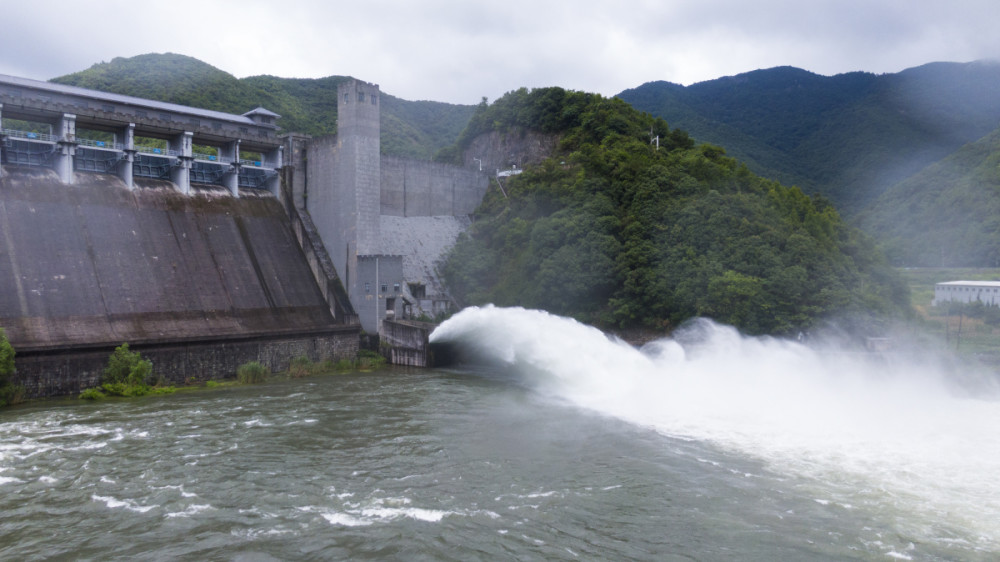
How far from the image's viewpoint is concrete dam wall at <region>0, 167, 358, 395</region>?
83.8ft

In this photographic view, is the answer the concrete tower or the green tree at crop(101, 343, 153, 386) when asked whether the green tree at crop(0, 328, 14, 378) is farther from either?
the concrete tower

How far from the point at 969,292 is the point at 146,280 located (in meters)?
47.9

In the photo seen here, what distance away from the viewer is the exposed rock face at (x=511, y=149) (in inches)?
2080

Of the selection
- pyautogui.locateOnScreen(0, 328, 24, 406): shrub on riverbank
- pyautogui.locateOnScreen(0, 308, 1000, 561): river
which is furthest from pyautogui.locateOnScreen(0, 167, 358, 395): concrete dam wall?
pyautogui.locateOnScreen(0, 308, 1000, 561): river

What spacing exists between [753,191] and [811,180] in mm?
53331

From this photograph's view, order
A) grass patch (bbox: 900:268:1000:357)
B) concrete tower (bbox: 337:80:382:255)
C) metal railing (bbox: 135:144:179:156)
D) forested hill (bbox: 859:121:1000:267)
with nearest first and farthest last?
grass patch (bbox: 900:268:1000:357) → metal railing (bbox: 135:144:179:156) → concrete tower (bbox: 337:80:382:255) → forested hill (bbox: 859:121:1000:267)

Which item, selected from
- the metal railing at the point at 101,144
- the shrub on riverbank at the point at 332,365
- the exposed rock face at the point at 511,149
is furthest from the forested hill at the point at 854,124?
the metal railing at the point at 101,144

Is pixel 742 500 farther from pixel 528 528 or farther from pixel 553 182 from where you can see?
pixel 553 182

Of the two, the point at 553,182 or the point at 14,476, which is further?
the point at 553,182

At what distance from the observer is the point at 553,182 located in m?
43.4

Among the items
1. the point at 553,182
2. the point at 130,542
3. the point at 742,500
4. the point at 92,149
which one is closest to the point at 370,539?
the point at 130,542

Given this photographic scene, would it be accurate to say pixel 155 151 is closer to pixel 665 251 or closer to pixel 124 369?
pixel 124 369

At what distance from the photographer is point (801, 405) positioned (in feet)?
76.6

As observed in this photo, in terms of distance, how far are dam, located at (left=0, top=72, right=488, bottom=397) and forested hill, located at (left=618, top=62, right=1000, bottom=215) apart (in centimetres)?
6045
